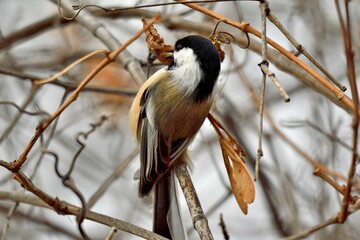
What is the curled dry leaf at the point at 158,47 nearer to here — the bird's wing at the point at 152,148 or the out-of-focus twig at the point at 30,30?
the bird's wing at the point at 152,148

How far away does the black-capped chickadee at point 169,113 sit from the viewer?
5.90 feet

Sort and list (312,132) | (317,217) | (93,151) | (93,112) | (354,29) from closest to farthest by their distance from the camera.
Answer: (317,217) < (312,132) < (354,29) < (93,112) < (93,151)

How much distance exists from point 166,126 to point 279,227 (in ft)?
3.07

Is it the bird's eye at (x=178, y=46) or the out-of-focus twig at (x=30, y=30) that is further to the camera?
the out-of-focus twig at (x=30, y=30)

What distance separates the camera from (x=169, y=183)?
2.02 meters

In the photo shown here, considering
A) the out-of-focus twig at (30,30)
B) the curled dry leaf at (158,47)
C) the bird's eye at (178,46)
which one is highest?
the out-of-focus twig at (30,30)

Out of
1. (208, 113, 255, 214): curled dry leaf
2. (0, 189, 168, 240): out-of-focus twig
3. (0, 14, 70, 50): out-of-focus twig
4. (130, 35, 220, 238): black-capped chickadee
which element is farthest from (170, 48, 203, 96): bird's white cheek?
(0, 14, 70, 50): out-of-focus twig

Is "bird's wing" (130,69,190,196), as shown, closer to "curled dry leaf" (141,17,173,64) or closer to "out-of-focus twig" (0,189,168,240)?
"curled dry leaf" (141,17,173,64)

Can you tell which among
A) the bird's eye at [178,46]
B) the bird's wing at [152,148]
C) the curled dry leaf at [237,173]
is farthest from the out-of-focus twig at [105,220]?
the bird's eye at [178,46]

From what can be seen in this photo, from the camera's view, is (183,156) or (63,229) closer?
(183,156)

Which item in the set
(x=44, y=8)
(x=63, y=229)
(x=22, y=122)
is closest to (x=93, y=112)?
(x=22, y=122)

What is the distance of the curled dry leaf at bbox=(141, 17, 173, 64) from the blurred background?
0.16m

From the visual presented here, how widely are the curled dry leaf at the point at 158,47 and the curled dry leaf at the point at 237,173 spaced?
0.92 ft

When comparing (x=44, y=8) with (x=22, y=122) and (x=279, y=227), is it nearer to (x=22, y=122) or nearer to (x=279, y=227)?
(x=22, y=122)
